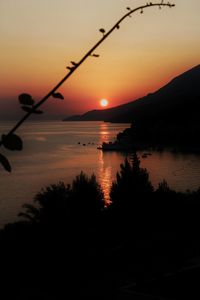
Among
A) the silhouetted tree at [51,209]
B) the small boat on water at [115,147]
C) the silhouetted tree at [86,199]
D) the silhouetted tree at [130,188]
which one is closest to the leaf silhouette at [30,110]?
the silhouetted tree at [51,209]

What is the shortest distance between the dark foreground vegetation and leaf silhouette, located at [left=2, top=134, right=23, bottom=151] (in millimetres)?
12628

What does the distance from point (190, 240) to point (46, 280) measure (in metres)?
8.56

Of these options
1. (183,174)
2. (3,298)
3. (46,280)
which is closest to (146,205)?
(46,280)

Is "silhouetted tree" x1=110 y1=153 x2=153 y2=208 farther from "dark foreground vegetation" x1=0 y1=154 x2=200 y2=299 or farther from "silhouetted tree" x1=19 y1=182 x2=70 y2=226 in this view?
"silhouetted tree" x1=19 y1=182 x2=70 y2=226

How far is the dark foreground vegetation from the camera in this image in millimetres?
14383

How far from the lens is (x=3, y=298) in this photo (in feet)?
46.6

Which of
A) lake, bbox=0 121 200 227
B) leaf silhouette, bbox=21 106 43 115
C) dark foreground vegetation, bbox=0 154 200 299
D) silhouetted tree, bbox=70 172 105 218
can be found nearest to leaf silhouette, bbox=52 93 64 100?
leaf silhouette, bbox=21 106 43 115

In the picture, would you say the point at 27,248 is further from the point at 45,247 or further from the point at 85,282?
the point at 85,282

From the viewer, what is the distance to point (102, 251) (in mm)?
18906

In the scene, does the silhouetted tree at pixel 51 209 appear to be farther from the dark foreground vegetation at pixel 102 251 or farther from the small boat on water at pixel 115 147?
the small boat on water at pixel 115 147

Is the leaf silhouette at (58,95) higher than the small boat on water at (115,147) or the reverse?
the reverse

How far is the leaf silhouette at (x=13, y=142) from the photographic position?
2.87 ft

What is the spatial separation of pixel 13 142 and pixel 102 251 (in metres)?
18.6

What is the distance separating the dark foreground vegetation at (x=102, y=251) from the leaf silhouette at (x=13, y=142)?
12.6 meters
